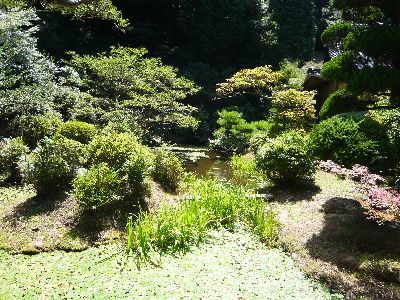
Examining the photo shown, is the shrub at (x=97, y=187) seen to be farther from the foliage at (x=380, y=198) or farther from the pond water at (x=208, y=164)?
the pond water at (x=208, y=164)

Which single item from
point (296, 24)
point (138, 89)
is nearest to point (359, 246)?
point (138, 89)

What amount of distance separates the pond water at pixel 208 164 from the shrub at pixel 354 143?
5330 mm

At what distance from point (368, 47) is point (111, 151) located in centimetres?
568

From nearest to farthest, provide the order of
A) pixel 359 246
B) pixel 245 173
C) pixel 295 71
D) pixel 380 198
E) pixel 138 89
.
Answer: pixel 380 198 < pixel 359 246 < pixel 245 173 < pixel 138 89 < pixel 295 71

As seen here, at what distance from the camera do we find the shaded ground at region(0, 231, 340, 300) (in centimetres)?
518

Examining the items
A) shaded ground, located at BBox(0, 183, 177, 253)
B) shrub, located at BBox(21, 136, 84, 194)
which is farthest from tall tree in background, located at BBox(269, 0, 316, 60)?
shaded ground, located at BBox(0, 183, 177, 253)

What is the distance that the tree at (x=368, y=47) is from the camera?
7098 mm

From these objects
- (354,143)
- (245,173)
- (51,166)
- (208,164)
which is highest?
(354,143)

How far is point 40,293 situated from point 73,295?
451mm

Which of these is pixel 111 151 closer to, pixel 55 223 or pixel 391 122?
pixel 55 223

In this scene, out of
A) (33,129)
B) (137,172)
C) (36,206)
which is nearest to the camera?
(36,206)

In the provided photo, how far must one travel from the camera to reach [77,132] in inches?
413

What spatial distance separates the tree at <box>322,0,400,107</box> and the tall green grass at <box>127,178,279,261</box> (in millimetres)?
3075

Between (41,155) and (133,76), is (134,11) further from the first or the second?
(41,155)
